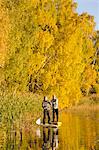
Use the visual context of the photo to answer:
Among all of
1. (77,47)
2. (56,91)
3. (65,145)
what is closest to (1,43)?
(65,145)

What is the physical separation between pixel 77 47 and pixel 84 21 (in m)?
2.95

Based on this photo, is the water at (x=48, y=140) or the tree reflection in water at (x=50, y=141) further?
the tree reflection in water at (x=50, y=141)

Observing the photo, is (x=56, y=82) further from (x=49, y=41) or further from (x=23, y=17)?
(x=23, y=17)

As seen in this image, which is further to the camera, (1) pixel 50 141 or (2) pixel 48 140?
(2) pixel 48 140

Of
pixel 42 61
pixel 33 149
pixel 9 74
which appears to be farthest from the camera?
pixel 42 61

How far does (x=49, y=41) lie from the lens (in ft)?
137

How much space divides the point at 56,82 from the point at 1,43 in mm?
17665

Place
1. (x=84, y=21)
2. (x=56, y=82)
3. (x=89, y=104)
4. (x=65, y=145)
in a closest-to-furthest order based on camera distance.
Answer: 1. (x=65, y=145)
2. (x=56, y=82)
3. (x=84, y=21)
4. (x=89, y=104)

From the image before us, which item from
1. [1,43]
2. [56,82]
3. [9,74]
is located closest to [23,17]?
[9,74]

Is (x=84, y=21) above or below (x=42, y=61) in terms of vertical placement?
above

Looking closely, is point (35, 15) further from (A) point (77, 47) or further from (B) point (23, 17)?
(A) point (77, 47)

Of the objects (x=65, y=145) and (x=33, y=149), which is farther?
(x=65, y=145)

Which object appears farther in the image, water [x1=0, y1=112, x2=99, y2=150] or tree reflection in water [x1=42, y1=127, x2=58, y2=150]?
tree reflection in water [x1=42, y1=127, x2=58, y2=150]

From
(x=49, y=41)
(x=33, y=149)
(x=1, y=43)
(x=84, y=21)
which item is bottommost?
(x=33, y=149)
